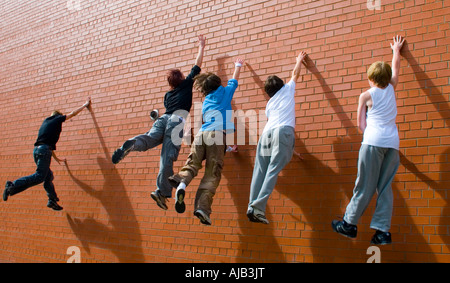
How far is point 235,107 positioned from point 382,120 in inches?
76.8

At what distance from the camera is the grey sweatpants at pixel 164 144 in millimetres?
4926

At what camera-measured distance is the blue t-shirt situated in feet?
15.6

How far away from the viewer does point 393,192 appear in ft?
→ 13.6

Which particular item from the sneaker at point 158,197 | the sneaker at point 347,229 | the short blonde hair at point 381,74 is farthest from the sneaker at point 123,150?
the short blonde hair at point 381,74

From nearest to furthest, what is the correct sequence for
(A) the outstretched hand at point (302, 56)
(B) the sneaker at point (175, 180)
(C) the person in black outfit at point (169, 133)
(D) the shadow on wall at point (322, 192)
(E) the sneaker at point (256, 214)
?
(D) the shadow on wall at point (322, 192)
(E) the sneaker at point (256, 214)
(B) the sneaker at point (175, 180)
(A) the outstretched hand at point (302, 56)
(C) the person in black outfit at point (169, 133)

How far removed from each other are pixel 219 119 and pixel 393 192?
6.43 ft

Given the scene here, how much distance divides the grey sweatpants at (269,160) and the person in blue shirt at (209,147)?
0.48 meters

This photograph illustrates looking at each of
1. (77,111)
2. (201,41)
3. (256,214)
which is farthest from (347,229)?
(77,111)

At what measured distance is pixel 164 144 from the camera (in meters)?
5.10

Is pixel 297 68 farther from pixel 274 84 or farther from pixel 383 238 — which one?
pixel 383 238

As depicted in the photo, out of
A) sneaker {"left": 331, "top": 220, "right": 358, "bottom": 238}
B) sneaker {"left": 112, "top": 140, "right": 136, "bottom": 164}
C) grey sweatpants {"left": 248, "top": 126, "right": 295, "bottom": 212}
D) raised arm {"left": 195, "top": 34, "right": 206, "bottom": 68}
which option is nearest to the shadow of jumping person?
sneaker {"left": 112, "top": 140, "right": 136, "bottom": 164}

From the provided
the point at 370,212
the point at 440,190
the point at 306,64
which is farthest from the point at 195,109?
the point at 440,190

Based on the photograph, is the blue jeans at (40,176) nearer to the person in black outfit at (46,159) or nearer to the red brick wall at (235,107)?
the person in black outfit at (46,159)

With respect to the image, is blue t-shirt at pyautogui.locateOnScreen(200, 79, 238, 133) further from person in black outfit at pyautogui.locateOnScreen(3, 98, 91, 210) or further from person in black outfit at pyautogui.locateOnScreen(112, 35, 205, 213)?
person in black outfit at pyautogui.locateOnScreen(3, 98, 91, 210)
